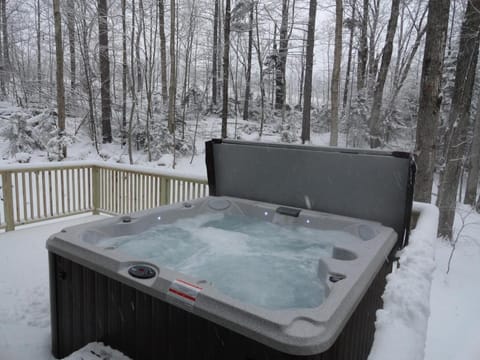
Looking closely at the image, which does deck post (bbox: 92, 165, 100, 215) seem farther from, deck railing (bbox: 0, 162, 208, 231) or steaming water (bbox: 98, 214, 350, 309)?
steaming water (bbox: 98, 214, 350, 309)

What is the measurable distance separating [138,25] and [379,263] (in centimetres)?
896

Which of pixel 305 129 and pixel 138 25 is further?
pixel 305 129

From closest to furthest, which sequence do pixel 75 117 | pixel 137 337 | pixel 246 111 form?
1. pixel 137 337
2. pixel 75 117
3. pixel 246 111

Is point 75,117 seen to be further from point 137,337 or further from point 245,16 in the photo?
point 137,337

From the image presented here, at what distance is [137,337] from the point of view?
4.98 ft

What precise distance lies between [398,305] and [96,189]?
3958mm

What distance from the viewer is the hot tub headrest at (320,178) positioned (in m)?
2.37

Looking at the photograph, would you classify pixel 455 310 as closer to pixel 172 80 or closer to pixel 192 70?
pixel 172 80

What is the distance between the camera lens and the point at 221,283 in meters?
2.07

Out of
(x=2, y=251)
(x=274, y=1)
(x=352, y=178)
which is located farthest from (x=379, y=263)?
(x=274, y=1)

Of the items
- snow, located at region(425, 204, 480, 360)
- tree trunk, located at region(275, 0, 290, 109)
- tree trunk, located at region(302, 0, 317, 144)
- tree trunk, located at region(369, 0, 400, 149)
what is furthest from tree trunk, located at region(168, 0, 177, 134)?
snow, located at region(425, 204, 480, 360)

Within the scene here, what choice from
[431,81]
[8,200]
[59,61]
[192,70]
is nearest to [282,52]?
[192,70]

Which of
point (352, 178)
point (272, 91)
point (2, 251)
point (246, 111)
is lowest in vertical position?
point (2, 251)

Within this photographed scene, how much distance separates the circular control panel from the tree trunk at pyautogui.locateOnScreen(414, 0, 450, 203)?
3.41 meters
